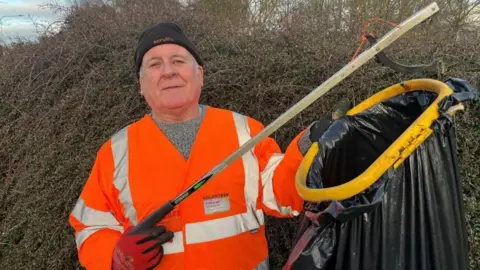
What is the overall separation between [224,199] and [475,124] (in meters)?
1.56

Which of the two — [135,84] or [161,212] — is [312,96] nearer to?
[161,212]

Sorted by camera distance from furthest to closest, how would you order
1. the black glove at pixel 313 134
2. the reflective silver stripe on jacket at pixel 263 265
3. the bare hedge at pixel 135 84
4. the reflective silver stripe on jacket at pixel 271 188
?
1. the bare hedge at pixel 135 84
2. the reflective silver stripe on jacket at pixel 263 265
3. the reflective silver stripe on jacket at pixel 271 188
4. the black glove at pixel 313 134

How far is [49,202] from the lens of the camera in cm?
344

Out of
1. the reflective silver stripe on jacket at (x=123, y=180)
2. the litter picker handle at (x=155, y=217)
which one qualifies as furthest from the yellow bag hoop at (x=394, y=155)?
the reflective silver stripe on jacket at (x=123, y=180)

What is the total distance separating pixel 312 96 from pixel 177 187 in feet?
2.64

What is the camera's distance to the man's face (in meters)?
1.95

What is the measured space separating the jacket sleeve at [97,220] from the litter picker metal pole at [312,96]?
21cm

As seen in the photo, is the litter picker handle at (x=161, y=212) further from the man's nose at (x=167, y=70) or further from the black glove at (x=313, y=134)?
the man's nose at (x=167, y=70)

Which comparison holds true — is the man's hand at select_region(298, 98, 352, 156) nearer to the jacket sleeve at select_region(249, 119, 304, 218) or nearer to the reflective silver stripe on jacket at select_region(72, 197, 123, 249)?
the jacket sleeve at select_region(249, 119, 304, 218)

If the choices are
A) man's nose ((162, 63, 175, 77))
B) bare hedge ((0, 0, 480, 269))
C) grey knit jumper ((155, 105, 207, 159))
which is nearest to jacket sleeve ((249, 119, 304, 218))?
grey knit jumper ((155, 105, 207, 159))

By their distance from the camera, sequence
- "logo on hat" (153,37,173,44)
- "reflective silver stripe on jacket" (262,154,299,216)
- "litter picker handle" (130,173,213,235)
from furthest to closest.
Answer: "logo on hat" (153,37,173,44) < "reflective silver stripe on jacket" (262,154,299,216) < "litter picker handle" (130,173,213,235)

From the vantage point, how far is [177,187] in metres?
1.84

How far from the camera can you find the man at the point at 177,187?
1.77m

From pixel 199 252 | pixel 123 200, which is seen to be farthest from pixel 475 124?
pixel 123 200
